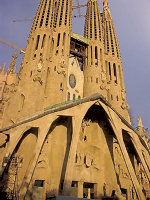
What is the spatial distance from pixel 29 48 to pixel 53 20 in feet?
21.7

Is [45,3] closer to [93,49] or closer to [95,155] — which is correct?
[93,49]

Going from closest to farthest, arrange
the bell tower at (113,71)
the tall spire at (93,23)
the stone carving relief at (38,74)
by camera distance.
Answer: the stone carving relief at (38,74), the bell tower at (113,71), the tall spire at (93,23)

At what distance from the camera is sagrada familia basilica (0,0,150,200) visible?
61.2 ft

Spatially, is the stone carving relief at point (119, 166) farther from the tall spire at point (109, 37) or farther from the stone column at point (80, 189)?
the tall spire at point (109, 37)

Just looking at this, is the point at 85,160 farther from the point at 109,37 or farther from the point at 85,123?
the point at 109,37

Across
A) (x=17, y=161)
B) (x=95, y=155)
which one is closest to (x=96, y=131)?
(x=95, y=155)

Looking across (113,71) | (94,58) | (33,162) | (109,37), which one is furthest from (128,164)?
(109,37)

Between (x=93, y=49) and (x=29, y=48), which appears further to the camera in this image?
(x=93, y=49)

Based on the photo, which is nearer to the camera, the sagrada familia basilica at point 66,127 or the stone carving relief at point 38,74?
the sagrada familia basilica at point 66,127

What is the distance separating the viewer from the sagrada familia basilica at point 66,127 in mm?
18656

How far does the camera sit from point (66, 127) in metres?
22.8

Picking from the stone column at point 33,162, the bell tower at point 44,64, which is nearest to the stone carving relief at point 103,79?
the bell tower at point 44,64

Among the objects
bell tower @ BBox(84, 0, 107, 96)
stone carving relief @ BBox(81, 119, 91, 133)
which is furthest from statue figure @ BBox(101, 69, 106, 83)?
stone carving relief @ BBox(81, 119, 91, 133)

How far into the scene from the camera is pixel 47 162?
65.1ft
